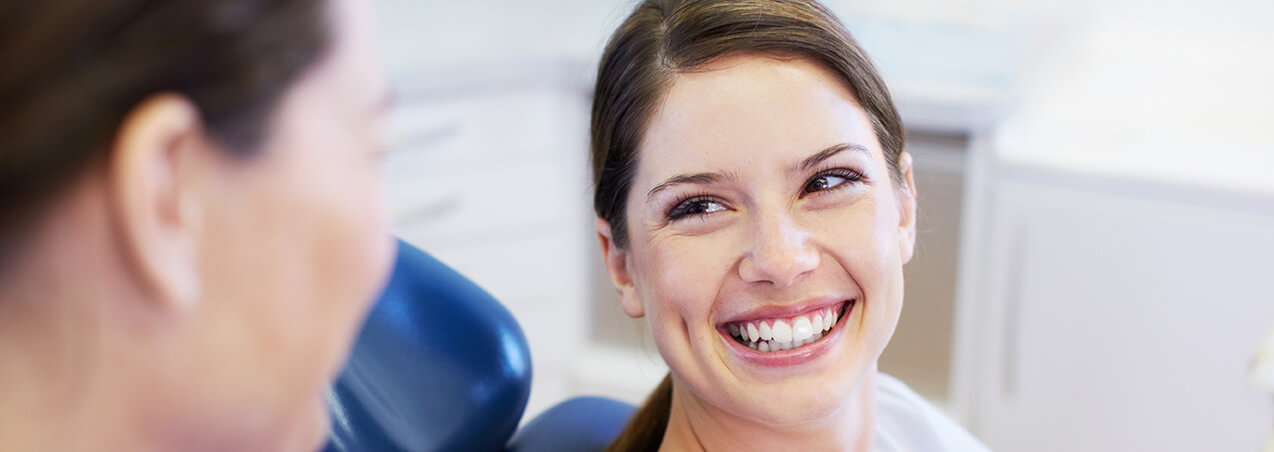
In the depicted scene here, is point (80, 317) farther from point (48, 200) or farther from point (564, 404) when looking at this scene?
point (564, 404)

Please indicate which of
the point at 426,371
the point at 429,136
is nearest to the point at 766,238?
the point at 426,371

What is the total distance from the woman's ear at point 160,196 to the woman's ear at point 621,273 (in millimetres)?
710

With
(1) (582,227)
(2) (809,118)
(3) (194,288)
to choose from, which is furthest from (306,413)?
(1) (582,227)

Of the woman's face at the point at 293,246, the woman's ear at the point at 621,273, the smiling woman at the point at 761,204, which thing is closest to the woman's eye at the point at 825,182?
the smiling woman at the point at 761,204

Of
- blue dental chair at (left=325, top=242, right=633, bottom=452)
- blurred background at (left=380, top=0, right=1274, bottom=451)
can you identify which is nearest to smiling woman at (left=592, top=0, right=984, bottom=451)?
blue dental chair at (left=325, top=242, right=633, bottom=452)

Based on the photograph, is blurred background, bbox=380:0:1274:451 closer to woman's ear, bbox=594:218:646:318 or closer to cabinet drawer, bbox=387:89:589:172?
cabinet drawer, bbox=387:89:589:172

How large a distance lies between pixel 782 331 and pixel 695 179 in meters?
0.15

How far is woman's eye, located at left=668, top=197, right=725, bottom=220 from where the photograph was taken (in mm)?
1062

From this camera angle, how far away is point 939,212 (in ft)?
7.55

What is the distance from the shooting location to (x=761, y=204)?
1026 millimetres

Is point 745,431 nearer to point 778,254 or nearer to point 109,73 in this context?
point 778,254

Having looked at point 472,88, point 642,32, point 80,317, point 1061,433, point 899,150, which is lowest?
point 1061,433

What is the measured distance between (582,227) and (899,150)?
159 cm

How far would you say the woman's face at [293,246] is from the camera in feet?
1.57
